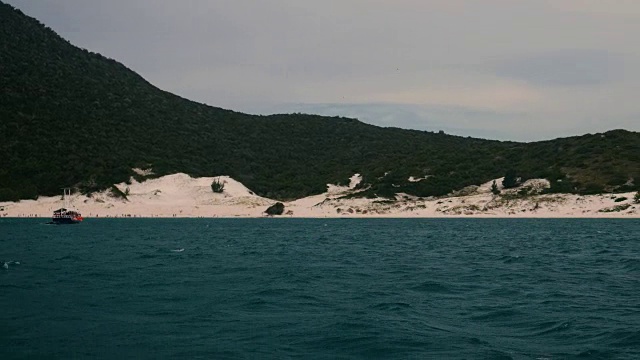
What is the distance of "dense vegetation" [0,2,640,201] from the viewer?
381 ft

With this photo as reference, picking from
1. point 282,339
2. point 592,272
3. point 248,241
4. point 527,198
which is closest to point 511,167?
point 527,198

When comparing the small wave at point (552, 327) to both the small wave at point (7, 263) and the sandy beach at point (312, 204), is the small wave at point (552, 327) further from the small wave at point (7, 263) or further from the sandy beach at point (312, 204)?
the sandy beach at point (312, 204)

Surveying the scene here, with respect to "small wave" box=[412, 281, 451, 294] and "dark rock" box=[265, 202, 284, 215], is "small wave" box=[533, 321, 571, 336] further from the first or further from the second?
"dark rock" box=[265, 202, 284, 215]

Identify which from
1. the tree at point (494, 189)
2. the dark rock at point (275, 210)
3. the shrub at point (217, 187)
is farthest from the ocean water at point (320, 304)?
the shrub at point (217, 187)

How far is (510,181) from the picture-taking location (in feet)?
378

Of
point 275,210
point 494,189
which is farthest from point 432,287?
point 494,189

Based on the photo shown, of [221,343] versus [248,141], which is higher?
[248,141]

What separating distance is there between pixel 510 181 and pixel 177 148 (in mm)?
73304

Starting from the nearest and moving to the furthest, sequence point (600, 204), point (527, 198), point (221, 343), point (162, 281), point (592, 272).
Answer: point (221, 343) < point (162, 281) < point (592, 272) < point (600, 204) < point (527, 198)

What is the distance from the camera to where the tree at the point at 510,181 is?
11519 cm

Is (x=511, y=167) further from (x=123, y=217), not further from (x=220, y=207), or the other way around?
(x=123, y=217)

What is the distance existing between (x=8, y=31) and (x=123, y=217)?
9561 cm

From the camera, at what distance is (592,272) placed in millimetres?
31688

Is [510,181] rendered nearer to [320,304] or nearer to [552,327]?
[320,304]
